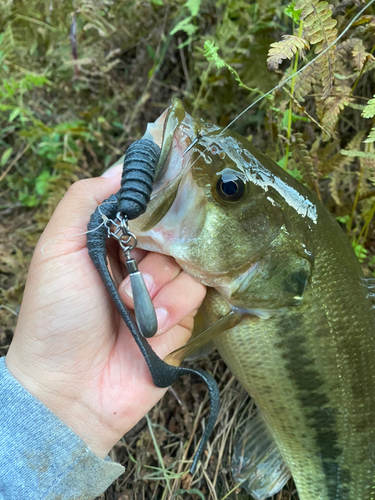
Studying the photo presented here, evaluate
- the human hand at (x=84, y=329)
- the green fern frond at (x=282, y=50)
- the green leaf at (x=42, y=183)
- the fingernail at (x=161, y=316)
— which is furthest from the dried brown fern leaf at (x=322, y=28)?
the green leaf at (x=42, y=183)

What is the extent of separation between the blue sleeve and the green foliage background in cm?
79

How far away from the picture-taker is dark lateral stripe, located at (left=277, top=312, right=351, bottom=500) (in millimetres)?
1714

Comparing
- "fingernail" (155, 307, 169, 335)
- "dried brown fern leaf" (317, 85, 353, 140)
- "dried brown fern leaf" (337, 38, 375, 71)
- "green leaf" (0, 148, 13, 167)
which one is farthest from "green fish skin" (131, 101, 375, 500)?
"green leaf" (0, 148, 13, 167)

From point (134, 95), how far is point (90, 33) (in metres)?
0.60

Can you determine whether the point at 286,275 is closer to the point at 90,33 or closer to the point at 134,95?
the point at 134,95

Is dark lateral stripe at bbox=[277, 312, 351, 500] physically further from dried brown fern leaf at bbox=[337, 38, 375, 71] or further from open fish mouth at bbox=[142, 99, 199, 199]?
dried brown fern leaf at bbox=[337, 38, 375, 71]

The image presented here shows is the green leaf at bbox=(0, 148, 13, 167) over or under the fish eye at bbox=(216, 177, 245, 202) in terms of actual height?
over

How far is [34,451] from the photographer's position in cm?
159

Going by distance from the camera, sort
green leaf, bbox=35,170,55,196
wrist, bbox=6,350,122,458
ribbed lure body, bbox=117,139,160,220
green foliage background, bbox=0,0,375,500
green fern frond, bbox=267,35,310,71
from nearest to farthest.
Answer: ribbed lure body, bbox=117,139,160,220 < green fern frond, bbox=267,35,310,71 < wrist, bbox=6,350,122,458 < green foliage background, bbox=0,0,375,500 < green leaf, bbox=35,170,55,196

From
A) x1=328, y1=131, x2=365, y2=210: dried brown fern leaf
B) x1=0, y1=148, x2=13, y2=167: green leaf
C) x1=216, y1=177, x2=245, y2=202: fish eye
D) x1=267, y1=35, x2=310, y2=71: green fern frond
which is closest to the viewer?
x1=267, y1=35, x2=310, y2=71: green fern frond

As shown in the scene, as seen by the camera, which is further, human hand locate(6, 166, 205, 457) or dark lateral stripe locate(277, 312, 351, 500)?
dark lateral stripe locate(277, 312, 351, 500)

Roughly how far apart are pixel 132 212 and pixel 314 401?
1.30 m

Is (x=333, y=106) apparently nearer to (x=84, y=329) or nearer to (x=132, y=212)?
(x=132, y=212)

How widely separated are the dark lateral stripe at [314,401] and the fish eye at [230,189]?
0.62 metres
